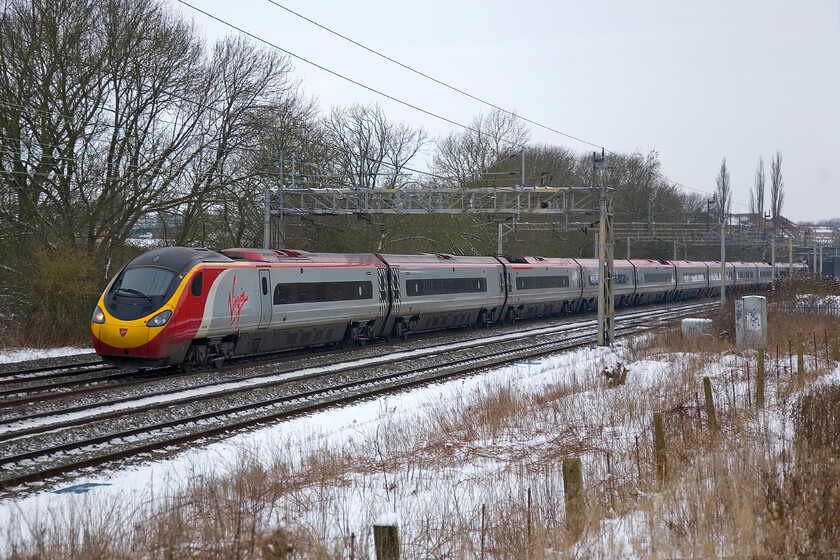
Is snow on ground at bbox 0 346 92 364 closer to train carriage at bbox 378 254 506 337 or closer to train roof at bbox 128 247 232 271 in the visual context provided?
train roof at bbox 128 247 232 271

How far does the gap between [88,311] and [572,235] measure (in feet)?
138

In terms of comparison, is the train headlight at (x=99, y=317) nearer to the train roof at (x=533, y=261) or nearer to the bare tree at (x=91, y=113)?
the bare tree at (x=91, y=113)

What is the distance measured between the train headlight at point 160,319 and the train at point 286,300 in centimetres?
2

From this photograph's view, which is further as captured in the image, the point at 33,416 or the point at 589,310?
the point at 589,310

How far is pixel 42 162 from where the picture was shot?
24.2 meters

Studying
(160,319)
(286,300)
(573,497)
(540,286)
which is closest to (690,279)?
(540,286)

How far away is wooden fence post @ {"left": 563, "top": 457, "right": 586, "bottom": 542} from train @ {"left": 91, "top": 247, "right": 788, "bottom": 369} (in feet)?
36.5

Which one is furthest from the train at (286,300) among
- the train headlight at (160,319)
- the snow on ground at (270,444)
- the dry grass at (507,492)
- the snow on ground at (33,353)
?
the dry grass at (507,492)

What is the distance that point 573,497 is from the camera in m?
6.91

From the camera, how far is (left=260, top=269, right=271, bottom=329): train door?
18719mm

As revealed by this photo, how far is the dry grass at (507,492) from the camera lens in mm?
6387

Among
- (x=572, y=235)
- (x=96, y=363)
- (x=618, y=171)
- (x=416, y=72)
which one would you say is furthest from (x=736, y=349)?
(x=618, y=171)

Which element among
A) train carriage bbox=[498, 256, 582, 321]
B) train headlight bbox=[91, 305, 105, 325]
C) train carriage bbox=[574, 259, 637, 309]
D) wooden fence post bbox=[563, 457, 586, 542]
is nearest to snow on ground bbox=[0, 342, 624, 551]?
wooden fence post bbox=[563, 457, 586, 542]

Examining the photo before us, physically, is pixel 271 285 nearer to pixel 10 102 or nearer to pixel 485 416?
pixel 485 416
